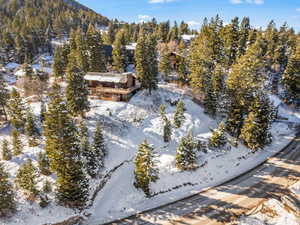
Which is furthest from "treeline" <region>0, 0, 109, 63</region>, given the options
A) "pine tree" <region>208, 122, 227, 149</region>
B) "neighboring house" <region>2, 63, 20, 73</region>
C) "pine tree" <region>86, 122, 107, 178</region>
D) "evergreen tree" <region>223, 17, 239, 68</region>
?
"pine tree" <region>208, 122, 227, 149</region>

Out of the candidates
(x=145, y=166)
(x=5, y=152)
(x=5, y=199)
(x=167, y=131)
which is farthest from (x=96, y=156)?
(x=5, y=152)

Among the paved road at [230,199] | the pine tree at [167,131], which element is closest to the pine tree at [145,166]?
the paved road at [230,199]

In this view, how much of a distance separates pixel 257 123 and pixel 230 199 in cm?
1378

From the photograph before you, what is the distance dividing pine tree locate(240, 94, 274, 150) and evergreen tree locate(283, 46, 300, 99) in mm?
19074

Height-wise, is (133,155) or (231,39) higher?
(231,39)

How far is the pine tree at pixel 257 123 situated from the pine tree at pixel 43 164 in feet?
102

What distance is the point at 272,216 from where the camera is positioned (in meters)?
25.4

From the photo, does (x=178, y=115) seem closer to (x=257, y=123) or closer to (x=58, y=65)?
(x=257, y=123)

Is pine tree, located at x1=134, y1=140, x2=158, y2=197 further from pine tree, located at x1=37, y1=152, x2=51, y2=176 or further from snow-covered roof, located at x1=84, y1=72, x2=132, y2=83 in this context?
snow-covered roof, located at x1=84, y1=72, x2=132, y2=83

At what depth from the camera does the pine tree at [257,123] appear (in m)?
35.2

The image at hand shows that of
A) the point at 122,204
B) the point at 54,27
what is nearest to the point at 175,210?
the point at 122,204

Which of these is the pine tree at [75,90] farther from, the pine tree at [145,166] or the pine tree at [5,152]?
the pine tree at [145,166]

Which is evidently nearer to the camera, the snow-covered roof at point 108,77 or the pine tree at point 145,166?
the pine tree at point 145,166

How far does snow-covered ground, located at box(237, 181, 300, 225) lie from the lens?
80.7 feet
